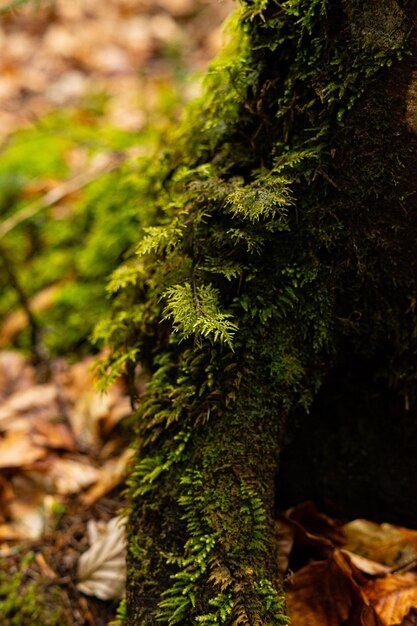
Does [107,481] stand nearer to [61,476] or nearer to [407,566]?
[61,476]

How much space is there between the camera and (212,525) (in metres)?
1.38

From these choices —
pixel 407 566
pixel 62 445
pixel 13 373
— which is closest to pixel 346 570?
pixel 407 566

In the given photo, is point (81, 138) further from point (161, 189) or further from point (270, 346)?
point (270, 346)

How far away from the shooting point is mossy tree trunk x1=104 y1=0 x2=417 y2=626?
1.35 meters

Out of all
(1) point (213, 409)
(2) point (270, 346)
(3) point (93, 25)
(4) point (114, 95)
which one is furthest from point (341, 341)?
(3) point (93, 25)

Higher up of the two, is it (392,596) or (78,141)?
(78,141)

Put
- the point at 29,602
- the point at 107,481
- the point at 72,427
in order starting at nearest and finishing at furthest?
the point at 29,602 → the point at 107,481 → the point at 72,427

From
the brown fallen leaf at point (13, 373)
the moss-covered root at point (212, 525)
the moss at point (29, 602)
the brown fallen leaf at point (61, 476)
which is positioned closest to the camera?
the moss-covered root at point (212, 525)

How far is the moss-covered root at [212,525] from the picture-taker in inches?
52.0

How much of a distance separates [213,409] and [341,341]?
471 millimetres

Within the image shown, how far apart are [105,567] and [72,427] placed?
937 millimetres

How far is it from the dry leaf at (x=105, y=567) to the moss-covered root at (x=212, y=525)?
351 mm

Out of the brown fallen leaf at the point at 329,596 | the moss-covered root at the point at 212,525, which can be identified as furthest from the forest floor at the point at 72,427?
the moss-covered root at the point at 212,525

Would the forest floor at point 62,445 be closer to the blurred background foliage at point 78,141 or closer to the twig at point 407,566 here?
the blurred background foliage at point 78,141
